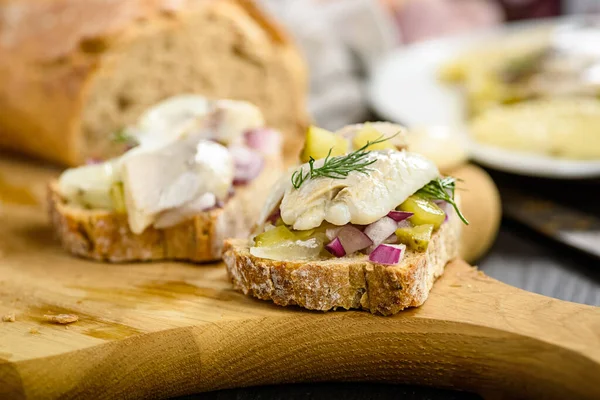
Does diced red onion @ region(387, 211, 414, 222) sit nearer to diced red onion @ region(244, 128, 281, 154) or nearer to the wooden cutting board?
the wooden cutting board

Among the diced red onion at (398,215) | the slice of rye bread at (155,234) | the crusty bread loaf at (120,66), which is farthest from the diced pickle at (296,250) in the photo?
the crusty bread loaf at (120,66)

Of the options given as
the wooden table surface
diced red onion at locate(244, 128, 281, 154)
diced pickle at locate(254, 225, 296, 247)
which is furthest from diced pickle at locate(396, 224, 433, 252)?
diced red onion at locate(244, 128, 281, 154)

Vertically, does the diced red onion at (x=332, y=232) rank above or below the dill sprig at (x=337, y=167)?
below

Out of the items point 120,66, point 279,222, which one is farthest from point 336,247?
point 120,66

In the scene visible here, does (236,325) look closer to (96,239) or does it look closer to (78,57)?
(96,239)

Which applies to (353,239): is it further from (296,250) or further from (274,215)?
(274,215)

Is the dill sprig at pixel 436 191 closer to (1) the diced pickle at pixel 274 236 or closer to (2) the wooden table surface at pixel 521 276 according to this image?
(1) the diced pickle at pixel 274 236
